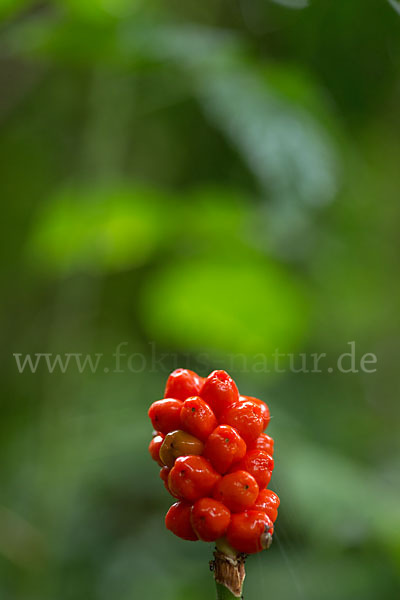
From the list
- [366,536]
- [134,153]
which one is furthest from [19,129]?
[366,536]

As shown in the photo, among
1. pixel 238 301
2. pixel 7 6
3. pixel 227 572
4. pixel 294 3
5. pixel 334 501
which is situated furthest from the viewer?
pixel 238 301

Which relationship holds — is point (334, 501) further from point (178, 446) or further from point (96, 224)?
point (178, 446)

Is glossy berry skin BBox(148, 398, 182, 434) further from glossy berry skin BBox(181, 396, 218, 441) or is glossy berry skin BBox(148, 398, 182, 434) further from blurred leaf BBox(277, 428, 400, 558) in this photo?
blurred leaf BBox(277, 428, 400, 558)

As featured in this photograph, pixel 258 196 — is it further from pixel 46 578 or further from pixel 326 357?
pixel 326 357

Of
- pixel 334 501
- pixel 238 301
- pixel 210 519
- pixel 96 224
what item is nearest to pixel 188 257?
pixel 238 301

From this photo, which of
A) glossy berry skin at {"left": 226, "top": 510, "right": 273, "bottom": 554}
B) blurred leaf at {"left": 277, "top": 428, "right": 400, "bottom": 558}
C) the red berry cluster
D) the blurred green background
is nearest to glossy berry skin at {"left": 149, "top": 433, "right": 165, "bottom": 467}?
the red berry cluster

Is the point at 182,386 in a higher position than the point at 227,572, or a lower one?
higher
